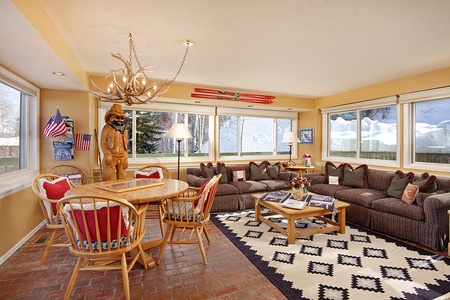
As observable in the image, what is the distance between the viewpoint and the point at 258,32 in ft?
8.36

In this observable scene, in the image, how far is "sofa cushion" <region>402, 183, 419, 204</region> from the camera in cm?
317

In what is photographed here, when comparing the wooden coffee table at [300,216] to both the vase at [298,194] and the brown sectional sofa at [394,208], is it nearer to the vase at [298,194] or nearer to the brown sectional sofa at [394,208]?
the vase at [298,194]

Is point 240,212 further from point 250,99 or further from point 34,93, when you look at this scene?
point 34,93

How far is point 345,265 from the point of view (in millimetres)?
2406

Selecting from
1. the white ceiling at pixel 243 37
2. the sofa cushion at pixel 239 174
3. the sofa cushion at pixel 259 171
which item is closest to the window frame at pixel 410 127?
the white ceiling at pixel 243 37

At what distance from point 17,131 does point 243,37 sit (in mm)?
3314

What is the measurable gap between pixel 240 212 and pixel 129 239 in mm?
2629

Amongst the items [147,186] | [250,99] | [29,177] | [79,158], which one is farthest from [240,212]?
[29,177]

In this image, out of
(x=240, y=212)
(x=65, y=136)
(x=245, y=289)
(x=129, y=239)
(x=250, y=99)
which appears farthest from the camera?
(x=250, y=99)

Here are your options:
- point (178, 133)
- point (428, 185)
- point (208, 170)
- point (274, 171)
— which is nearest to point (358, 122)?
point (274, 171)

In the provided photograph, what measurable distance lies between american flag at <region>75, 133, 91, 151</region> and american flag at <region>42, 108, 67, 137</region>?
1.14ft

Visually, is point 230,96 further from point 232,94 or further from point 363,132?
point 363,132

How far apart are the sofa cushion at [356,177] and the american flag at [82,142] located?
4599 mm

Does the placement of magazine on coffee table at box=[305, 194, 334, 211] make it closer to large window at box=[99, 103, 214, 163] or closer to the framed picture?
large window at box=[99, 103, 214, 163]
